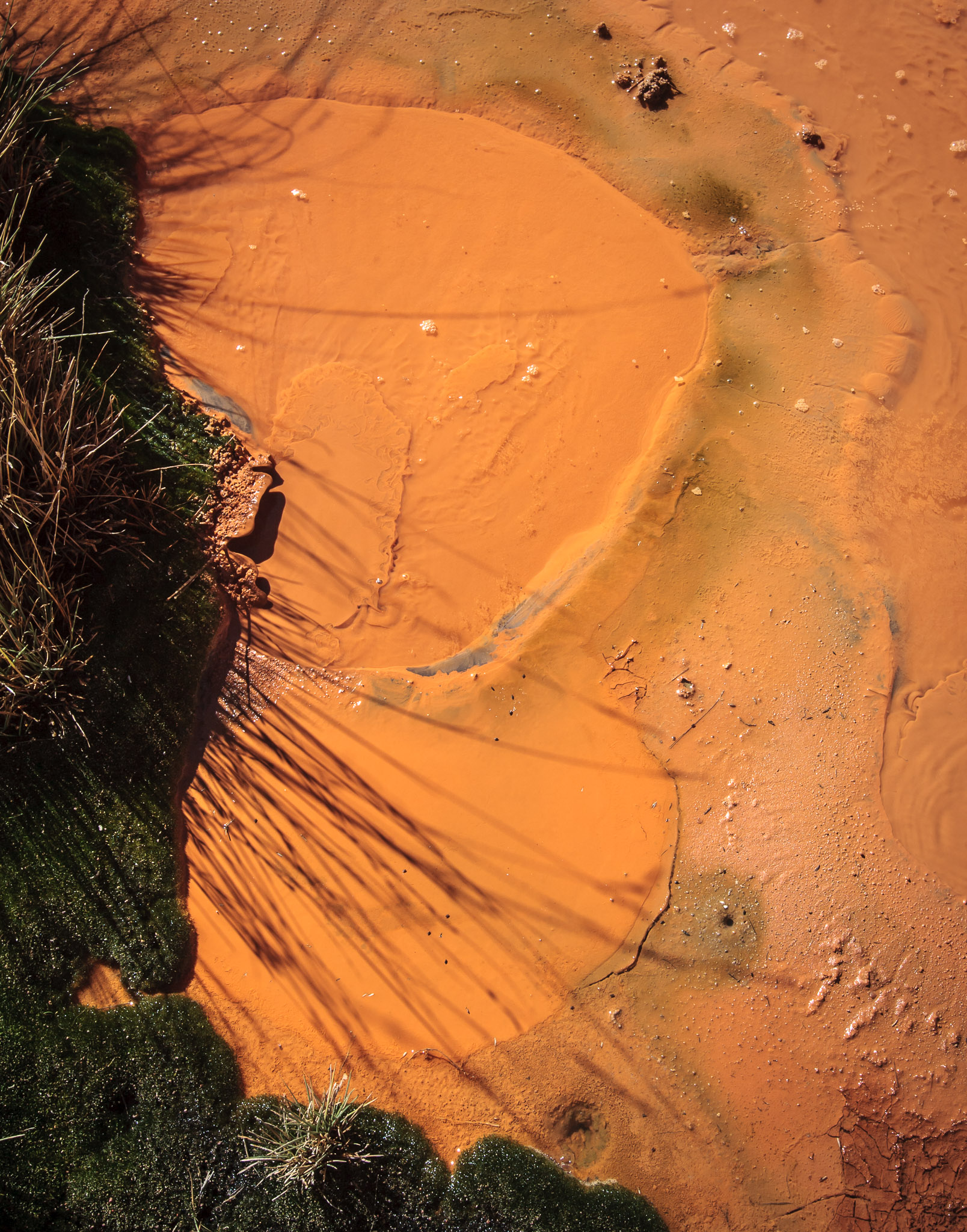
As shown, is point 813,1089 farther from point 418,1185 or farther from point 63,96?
point 63,96

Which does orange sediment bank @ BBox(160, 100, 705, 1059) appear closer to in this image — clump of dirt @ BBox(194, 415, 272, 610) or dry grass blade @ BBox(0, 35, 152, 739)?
clump of dirt @ BBox(194, 415, 272, 610)

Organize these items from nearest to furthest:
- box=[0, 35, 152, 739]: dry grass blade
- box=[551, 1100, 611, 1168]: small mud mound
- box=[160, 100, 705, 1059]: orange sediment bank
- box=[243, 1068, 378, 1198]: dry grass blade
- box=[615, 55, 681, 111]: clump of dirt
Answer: box=[243, 1068, 378, 1198]: dry grass blade
box=[0, 35, 152, 739]: dry grass blade
box=[551, 1100, 611, 1168]: small mud mound
box=[160, 100, 705, 1059]: orange sediment bank
box=[615, 55, 681, 111]: clump of dirt

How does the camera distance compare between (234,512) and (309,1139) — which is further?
(234,512)

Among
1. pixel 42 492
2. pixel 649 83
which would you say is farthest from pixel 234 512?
pixel 649 83

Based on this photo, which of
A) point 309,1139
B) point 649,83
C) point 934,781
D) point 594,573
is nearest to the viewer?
point 309,1139

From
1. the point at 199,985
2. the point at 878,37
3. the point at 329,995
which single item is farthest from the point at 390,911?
the point at 878,37

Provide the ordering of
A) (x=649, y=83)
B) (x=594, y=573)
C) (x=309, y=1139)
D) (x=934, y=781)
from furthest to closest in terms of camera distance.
Answer: (x=649, y=83) < (x=594, y=573) < (x=934, y=781) < (x=309, y=1139)

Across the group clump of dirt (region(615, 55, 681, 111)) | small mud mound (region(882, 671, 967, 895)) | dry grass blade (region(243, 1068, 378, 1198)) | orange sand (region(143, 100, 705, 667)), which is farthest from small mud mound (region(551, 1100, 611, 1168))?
clump of dirt (region(615, 55, 681, 111))

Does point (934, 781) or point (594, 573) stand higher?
point (594, 573)

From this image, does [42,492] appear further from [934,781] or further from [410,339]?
[934,781]
